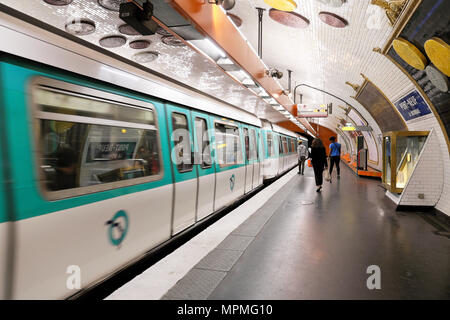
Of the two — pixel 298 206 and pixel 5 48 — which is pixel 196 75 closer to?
pixel 298 206

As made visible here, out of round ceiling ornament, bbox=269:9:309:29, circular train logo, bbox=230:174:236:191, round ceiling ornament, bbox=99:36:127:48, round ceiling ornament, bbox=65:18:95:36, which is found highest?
round ceiling ornament, bbox=269:9:309:29

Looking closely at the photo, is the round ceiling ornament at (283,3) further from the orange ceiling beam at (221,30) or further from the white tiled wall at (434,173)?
the white tiled wall at (434,173)

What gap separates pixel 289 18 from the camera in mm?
6250

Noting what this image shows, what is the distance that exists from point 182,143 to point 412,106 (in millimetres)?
5672

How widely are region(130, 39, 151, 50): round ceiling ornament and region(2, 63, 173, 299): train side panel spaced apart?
3125 millimetres

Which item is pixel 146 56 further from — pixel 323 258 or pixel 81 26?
pixel 323 258

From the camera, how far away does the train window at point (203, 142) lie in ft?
16.6

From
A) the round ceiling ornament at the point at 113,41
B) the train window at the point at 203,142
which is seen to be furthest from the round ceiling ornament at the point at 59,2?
the train window at the point at 203,142

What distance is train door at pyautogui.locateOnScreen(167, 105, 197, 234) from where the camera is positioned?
4070mm

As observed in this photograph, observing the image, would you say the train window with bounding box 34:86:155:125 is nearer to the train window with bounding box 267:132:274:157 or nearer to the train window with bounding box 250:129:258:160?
the train window with bounding box 250:129:258:160

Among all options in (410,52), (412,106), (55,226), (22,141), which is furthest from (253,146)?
(22,141)

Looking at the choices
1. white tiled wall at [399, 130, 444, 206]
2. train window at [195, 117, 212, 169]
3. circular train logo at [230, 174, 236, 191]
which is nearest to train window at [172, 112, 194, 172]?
train window at [195, 117, 212, 169]

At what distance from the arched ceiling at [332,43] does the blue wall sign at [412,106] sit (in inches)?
13.4
